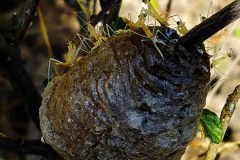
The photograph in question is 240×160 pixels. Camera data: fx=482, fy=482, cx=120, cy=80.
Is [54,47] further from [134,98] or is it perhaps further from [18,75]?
[134,98]

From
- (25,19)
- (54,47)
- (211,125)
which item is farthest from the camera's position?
(54,47)

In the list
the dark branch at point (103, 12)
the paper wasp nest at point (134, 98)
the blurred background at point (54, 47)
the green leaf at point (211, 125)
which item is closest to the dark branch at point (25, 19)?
the dark branch at point (103, 12)

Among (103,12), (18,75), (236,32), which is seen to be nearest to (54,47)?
(236,32)

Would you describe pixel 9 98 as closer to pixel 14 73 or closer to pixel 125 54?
pixel 14 73

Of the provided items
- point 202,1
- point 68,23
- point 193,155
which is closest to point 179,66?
point 193,155

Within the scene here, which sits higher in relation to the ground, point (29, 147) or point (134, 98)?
point (134, 98)

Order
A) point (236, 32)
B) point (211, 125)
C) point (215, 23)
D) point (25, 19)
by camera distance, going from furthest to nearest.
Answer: point (236, 32)
point (25, 19)
point (211, 125)
point (215, 23)
